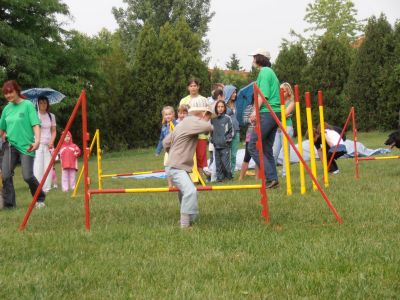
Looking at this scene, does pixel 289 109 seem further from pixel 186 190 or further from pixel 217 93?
pixel 186 190

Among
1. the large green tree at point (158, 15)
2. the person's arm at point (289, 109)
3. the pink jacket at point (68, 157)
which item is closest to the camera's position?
the person's arm at point (289, 109)

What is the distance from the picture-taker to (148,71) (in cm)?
3078

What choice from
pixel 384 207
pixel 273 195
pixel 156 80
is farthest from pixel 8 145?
pixel 156 80

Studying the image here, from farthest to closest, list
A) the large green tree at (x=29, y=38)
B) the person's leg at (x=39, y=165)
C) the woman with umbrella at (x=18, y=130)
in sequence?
the large green tree at (x=29, y=38)
the person's leg at (x=39, y=165)
the woman with umbrella at (x=18, y=130)

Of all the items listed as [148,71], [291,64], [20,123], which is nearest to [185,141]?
[20,123]

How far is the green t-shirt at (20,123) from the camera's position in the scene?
8.16 meters

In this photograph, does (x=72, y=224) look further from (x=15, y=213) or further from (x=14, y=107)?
(x=14, y=107)

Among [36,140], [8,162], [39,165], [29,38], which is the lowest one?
[39,165]

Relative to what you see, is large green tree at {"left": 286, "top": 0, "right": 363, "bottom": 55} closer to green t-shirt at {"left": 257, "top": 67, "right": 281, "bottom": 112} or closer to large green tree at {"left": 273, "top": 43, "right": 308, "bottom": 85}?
large green tree at {"left": 273, "top": 43, "right": 308, "bottom": 85}

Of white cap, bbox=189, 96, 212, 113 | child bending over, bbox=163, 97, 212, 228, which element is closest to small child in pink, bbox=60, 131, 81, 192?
child bending over, bbox=163, 97, 212, 228

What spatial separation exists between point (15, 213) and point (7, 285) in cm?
404

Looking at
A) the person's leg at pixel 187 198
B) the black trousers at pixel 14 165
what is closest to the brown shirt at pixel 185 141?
the person's leg at pixel 187 198

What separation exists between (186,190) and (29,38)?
23832 mm

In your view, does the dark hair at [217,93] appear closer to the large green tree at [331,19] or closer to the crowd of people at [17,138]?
the crowd of people at [17,138]
